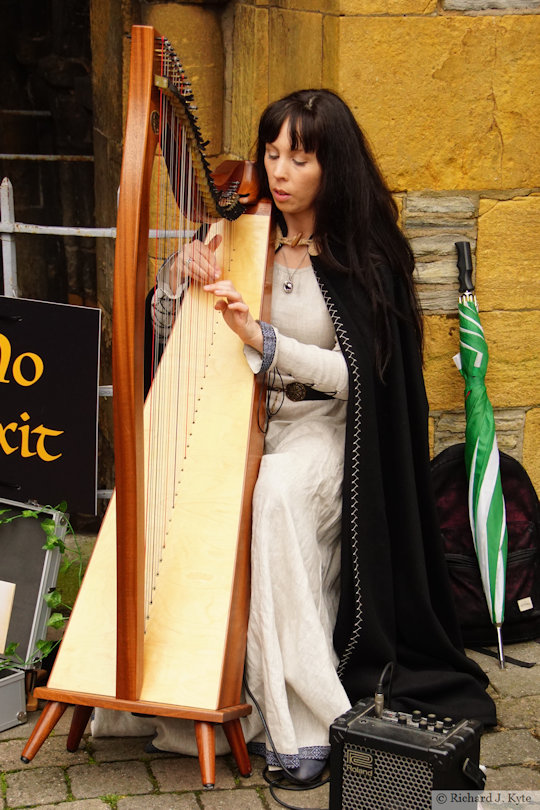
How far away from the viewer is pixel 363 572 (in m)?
2.78

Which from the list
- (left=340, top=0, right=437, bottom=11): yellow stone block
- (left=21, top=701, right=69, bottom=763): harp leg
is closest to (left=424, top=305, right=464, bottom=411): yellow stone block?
(left=340, top=0, right=437, bottom=11): yellow stone block

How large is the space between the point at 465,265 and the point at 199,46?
1.14m

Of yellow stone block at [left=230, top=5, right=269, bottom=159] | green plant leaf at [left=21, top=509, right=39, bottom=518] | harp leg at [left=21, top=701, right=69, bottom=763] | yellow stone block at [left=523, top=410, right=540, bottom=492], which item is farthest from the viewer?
yellow stone block at [left=523, top=410, right=540, bottom=492]

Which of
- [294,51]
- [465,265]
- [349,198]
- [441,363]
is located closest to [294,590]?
[349,198]

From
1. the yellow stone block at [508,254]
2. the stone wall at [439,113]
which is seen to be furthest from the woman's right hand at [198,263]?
the yellow stone block at [508,254]

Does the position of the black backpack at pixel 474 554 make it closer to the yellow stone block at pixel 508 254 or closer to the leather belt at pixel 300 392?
the yellow stone block at pixel 508 254

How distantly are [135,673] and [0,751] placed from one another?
0.60 m

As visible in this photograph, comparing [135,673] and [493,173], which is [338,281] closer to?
[493,173]

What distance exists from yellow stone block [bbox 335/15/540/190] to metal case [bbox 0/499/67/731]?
148cm

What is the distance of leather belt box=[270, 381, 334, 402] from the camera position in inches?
115

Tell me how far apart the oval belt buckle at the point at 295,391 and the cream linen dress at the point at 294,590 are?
0.07m

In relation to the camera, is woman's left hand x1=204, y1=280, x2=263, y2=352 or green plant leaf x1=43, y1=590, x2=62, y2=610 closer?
woman's left hand x1=204, y1=280, x2=263, y2=352

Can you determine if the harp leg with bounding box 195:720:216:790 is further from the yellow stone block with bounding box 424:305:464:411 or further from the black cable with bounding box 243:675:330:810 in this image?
the yellow stone block with bounding box 424:305:464:411

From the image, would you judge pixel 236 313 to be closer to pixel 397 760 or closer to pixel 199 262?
pixel 199 262
